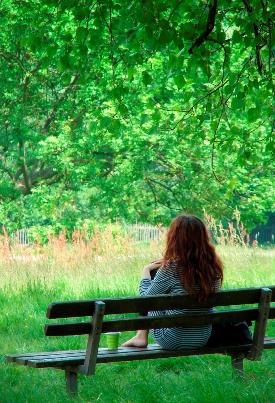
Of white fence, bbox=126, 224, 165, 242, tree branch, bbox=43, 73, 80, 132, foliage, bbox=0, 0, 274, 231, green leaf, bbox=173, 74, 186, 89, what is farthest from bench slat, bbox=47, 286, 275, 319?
tree branch, bbox=43, 73, 80, 132

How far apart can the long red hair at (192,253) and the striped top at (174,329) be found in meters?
0.05

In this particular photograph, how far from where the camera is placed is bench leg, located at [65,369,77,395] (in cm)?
553

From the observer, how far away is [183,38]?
7.35m

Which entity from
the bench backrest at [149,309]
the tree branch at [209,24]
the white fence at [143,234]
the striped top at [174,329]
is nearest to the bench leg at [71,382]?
the bench backrest at [149,309]

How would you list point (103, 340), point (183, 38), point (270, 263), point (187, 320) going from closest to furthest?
point (187, 320)
point (183, 38)
point (103, 340)
point (270, 263)

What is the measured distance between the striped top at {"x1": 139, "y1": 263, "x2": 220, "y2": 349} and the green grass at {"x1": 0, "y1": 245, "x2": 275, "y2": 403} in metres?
Answer: 0.23

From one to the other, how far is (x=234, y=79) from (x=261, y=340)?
8.62 ft

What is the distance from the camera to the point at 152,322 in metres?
5.50

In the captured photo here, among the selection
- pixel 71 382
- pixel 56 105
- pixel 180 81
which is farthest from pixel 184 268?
pixel 56 105

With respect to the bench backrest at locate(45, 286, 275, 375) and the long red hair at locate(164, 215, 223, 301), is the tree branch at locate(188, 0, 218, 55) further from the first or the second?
the bench backrest at locate(45, 286, 275, 375)

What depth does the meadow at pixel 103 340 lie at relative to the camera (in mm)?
5355

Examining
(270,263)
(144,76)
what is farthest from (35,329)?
(270,263)

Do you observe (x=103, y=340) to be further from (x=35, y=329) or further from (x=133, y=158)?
(x=133, y=158)

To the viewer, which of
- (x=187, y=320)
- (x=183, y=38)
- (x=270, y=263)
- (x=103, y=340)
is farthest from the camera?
(x=270, y=263)
